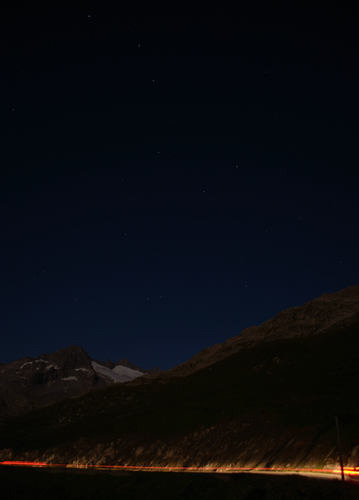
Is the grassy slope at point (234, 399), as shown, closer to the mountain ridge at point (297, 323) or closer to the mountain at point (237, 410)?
the mountain at point (237, 410)

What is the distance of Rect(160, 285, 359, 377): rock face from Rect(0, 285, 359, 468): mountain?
57 cm

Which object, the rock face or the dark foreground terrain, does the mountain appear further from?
the dark foreground terrain

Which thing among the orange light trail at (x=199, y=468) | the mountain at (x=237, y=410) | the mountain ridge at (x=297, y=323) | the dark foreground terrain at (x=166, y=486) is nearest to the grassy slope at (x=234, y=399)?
the mountain at (x=237, y=410)

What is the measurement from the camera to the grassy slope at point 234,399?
80250mm

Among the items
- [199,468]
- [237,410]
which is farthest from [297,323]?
[199,468]

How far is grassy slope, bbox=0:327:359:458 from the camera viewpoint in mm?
80250

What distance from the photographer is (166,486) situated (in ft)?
186

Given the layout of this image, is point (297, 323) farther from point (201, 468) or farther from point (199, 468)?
point (201, 468)

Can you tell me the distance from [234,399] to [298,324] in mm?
70098

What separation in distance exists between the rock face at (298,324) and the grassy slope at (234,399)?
32.6ft

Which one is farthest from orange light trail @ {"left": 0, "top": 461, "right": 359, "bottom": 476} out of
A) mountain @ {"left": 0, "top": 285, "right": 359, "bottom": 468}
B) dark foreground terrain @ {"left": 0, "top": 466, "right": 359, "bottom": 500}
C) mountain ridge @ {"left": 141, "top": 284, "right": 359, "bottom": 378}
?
mountain ridge @ {"left": 141, "top": 284, "right": 359, "bottom": 378}

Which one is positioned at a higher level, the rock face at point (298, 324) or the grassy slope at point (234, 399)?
the rock face at point (298, 324)

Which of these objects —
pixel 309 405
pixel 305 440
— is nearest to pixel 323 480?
pixel 305 440

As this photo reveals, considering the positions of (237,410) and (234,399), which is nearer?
(237,410)
